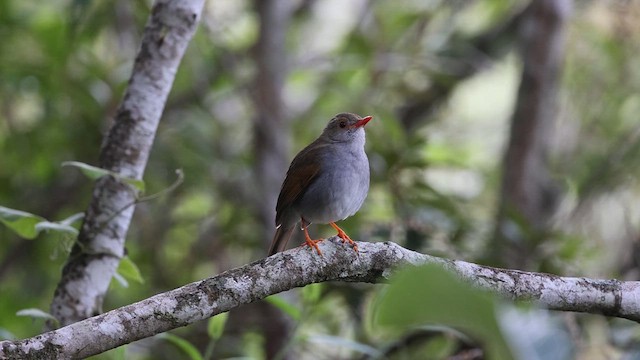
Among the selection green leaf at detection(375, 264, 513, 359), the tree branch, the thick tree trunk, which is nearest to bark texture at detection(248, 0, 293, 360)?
the thick tree trunk

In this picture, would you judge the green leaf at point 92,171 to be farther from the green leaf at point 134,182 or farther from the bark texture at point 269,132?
the bark texture at point 269,132

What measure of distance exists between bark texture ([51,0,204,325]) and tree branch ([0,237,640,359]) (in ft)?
2.78

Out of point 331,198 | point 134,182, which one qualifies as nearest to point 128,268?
point 134,182

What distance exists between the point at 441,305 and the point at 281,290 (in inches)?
68.4

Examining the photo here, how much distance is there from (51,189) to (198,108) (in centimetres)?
131

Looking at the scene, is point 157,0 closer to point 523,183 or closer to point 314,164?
point 314,164

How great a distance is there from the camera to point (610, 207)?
7824 mm

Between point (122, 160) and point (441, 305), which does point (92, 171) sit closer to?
point (122, 160)

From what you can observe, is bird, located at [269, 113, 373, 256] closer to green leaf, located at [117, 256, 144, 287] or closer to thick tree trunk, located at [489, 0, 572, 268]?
green leaf, located at [117, 256, 144, 287]

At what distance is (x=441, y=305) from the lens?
41.7 inches

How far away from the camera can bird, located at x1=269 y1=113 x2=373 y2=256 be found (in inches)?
156

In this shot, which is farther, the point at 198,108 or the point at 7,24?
the point at 198,108

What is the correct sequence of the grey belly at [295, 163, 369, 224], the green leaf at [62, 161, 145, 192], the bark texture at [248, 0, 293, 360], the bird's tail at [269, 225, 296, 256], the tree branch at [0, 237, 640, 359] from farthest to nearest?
the bark texture at [248, 0, 293, 360] < the bird's tail at [269, 225, 296, 256] < the grey belly at [295, 163, 369, 224] < the green leaf at [62, 161, 145, 192] < the tree branch at [0, 237, 640, 359]

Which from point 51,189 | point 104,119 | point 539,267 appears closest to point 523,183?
point 539,267
